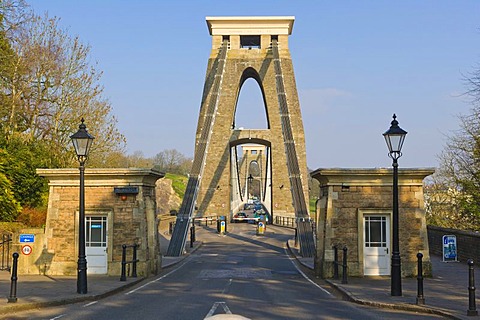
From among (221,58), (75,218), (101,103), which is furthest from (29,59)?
(221,58)

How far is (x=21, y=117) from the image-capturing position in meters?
34.0

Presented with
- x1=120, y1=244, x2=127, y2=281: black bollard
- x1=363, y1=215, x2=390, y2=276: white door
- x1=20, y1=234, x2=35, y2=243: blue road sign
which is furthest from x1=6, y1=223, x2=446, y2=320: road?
x1=20, y1=234, x2=35, y2=243: blue road sign

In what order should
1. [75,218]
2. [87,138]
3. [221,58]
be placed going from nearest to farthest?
[87,138] < [75,218] < [221,58]

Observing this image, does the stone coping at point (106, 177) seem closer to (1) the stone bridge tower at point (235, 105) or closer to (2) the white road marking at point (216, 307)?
(2) the white road marking at point (216, 307)

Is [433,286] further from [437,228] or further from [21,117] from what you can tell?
[21,117]

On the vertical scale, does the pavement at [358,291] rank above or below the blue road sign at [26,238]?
below

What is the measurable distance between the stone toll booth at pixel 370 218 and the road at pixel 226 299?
159 cm

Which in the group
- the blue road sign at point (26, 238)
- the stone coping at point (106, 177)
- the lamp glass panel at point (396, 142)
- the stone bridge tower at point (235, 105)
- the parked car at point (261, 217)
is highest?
the stone bridge tower at point (235, 105)

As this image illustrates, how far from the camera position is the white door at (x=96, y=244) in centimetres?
2000

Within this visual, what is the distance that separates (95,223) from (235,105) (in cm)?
5633

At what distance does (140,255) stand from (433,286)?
9.04 meters

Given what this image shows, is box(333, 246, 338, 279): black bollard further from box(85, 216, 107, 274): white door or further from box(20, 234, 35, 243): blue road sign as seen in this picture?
box(20, 234, 35, 243): blue road sign

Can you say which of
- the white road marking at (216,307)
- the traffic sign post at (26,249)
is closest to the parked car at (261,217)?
the traffic sign post at (26,249)

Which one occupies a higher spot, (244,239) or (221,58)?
(221,58)
